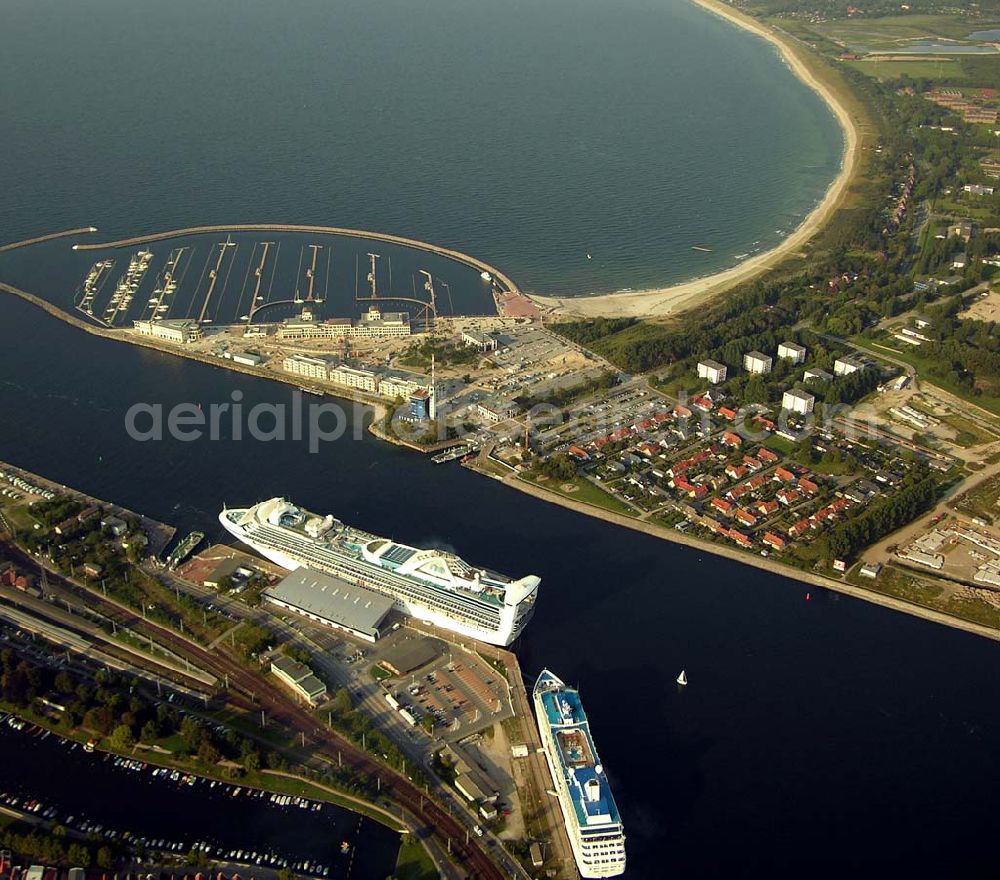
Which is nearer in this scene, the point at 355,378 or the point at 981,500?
the point at 981,500

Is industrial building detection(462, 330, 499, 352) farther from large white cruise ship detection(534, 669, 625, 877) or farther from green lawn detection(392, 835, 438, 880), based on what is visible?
green lawn detection(392, 835, 438, 880)

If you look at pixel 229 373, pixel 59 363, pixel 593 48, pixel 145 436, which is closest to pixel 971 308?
pixel 229 373

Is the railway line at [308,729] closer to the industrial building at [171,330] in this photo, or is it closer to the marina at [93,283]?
the industrial building at [171,330]

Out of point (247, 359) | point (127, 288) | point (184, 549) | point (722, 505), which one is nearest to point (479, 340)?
point (247, 359)

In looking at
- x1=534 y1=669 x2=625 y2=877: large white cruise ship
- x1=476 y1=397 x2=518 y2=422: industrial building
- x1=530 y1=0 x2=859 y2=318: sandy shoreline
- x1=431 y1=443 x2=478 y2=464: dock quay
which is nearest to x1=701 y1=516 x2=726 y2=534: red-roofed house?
x1=431 y1=443 x2=478 y2=464: dock quay

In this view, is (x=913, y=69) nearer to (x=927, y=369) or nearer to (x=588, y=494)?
(x=927, y=369)

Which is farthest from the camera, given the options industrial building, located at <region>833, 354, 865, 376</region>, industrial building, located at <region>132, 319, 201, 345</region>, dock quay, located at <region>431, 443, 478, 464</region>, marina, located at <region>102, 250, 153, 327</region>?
marina, located at <region>102, 250, 153, 327</region>
